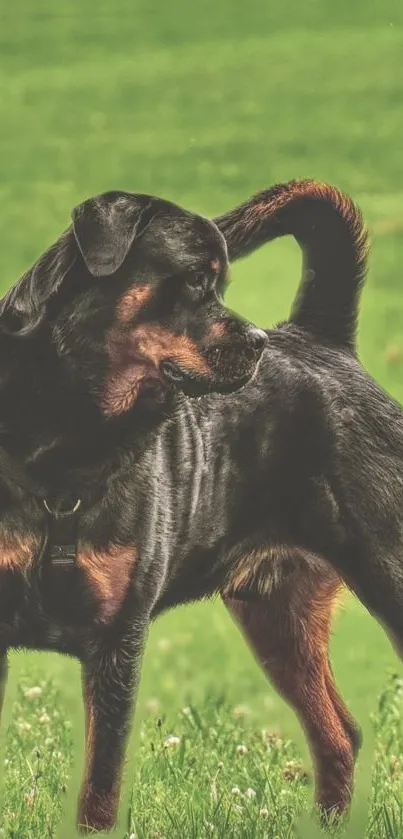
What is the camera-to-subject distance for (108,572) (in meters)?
4.55

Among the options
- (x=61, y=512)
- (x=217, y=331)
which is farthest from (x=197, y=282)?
(x=61, y=512)

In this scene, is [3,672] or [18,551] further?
[3,672]

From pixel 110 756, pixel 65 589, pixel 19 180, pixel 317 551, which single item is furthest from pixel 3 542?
pixel 19 180

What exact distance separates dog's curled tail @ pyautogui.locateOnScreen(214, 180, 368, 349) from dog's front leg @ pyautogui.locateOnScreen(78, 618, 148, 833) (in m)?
1.29

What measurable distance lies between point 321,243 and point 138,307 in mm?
1156

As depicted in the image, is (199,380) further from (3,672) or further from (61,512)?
(3,672)

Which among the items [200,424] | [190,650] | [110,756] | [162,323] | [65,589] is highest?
[162,323]

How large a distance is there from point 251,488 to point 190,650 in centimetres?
299

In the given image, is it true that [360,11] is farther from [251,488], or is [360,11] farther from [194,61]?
[251,488]

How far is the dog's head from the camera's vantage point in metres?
4.40

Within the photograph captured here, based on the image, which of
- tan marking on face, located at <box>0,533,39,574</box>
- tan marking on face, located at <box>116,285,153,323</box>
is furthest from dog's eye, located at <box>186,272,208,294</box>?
tan marking on face, located at <box>0,533,39,574</box>

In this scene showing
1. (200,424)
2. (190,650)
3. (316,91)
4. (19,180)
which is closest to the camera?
(200,424)

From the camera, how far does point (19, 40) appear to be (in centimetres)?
1912

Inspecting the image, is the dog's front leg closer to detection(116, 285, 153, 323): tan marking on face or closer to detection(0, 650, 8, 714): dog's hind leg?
detection(0, 650, 8, 714): dog's hind leg
